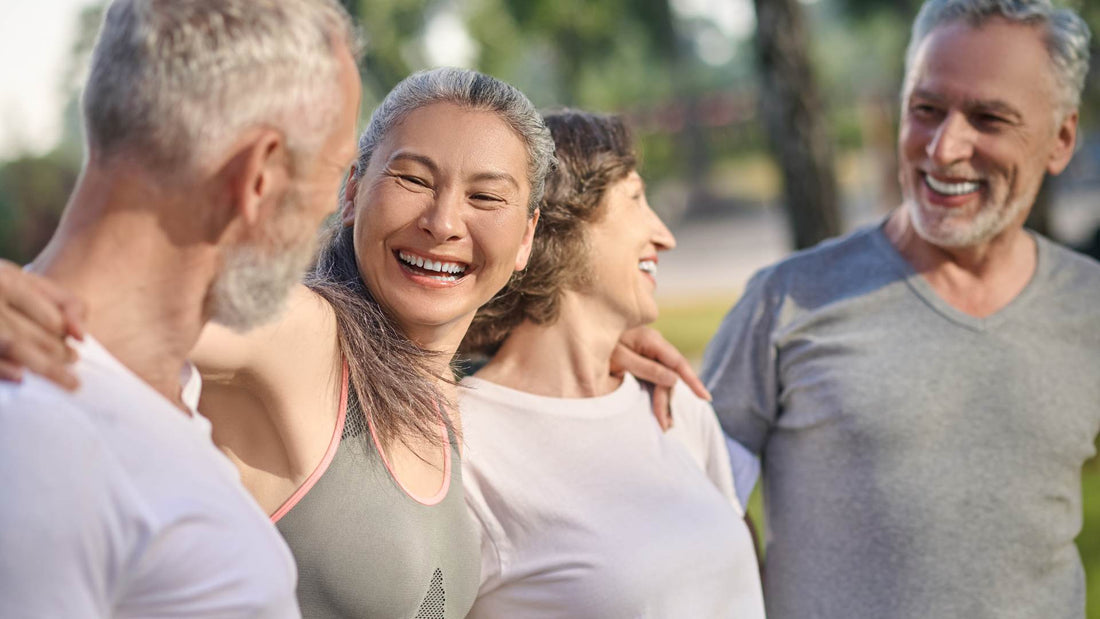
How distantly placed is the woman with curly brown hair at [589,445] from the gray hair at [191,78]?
124 centimetres

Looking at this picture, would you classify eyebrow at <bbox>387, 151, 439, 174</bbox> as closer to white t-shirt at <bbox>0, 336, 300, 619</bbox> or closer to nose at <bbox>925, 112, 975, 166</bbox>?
white t-shirt at <bbox>0, 336, 300, 619</bbox>

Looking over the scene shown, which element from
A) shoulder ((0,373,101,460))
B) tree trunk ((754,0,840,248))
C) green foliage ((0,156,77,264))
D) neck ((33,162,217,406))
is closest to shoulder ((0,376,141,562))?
shoulder ((0,373,101,460))

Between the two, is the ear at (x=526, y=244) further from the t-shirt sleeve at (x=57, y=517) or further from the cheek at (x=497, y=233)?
the t-shirt sleeve at (x=57, y=517)

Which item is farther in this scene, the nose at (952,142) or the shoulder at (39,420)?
the nose at (952,142)

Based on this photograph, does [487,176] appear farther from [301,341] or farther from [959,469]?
[959,469]

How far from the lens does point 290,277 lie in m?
1.54

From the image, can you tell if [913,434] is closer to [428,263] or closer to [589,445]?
[589,445]

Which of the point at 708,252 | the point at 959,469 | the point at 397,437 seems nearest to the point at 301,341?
the point at 397,437

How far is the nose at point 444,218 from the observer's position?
2188 millimetres

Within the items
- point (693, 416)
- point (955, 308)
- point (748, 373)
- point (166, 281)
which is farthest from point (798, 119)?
point (166, 281)

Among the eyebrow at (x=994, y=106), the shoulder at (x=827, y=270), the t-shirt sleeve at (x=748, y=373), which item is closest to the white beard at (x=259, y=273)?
the t-shirt sleeve at (x=748, y=373)

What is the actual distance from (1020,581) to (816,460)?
622 millimetres

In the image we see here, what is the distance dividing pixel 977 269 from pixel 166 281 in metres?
2.54

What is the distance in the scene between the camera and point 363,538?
6.57 feet
